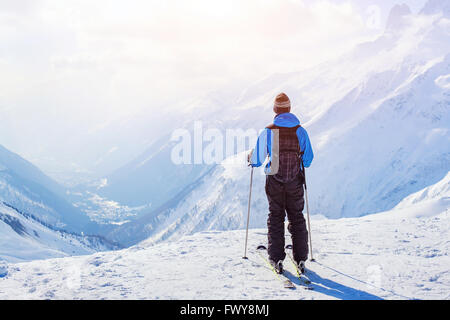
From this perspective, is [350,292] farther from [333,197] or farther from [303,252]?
[333,197]

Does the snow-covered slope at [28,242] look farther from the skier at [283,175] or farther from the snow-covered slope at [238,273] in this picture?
the skier at [283,175]

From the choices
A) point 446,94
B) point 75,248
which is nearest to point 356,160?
point 446,94

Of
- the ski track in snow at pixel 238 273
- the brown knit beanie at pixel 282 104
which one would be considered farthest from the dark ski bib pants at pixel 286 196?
the ski track in snow at pixel 238 273

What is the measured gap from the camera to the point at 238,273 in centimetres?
829

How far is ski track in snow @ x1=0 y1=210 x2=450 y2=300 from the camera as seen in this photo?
7066 mm

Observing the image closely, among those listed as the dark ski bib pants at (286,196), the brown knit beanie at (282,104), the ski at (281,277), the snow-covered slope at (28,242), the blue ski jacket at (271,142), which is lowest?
the snow-covered slope at (28,242)

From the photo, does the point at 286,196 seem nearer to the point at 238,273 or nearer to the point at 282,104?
the point at 238,273

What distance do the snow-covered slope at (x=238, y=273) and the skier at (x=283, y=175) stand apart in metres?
0.75

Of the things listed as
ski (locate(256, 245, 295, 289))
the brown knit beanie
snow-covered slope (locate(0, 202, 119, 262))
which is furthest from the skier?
snow-covered slope (locate(0, 202, 119, 262))

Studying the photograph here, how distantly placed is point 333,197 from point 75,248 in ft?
440

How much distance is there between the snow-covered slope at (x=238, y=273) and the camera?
7.07 metres

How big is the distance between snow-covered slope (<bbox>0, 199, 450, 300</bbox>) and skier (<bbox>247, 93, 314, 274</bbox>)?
0.75 metres

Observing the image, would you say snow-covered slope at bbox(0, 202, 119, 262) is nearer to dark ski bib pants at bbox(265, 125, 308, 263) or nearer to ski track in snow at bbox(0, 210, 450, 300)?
ski track in snow at bbox(0, 210, 450, 300)

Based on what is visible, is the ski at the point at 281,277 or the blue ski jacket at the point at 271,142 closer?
the ski at the point at 281,277
